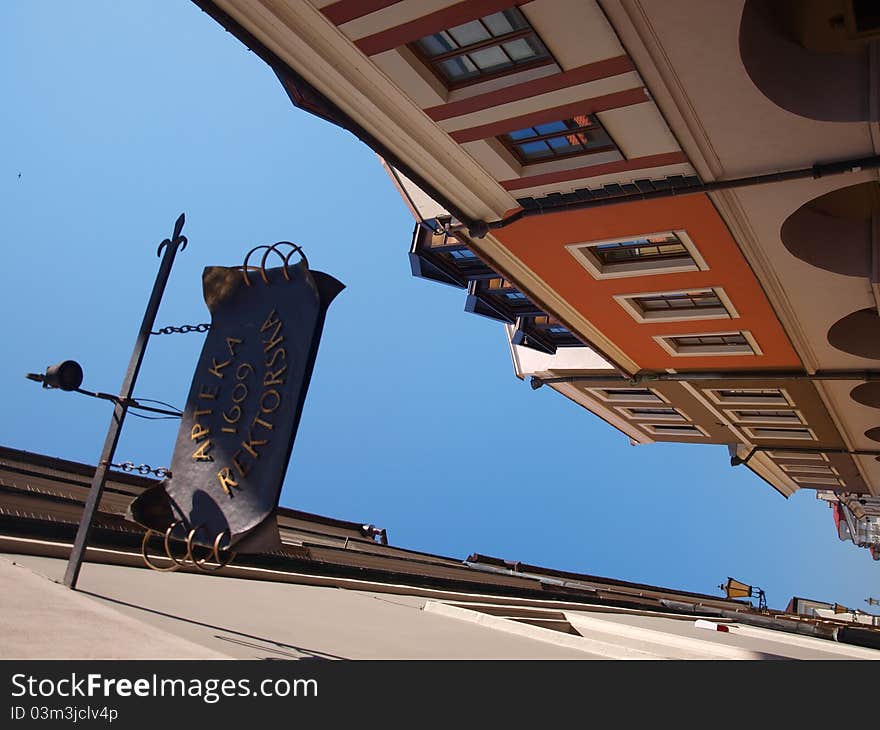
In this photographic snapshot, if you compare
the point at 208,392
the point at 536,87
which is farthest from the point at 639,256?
the point at 208,392

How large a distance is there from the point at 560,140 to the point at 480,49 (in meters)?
2.56

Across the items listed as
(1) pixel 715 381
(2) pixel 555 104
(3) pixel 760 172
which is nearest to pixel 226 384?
(2) pixel 555 104

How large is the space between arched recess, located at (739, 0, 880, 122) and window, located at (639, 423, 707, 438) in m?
19.1

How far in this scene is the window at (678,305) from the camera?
55.3ft

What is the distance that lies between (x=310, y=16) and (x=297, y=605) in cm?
826

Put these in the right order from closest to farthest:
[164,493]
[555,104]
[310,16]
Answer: [164,493] → [310,16] → [555,104]

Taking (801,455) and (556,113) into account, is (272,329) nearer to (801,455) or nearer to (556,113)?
(556,113)

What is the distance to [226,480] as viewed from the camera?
512cm

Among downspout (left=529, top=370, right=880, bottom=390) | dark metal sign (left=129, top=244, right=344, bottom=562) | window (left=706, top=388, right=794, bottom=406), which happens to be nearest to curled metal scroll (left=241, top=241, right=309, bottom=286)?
dark metal sign (left=129, top=244, right=344, bottom=562)
